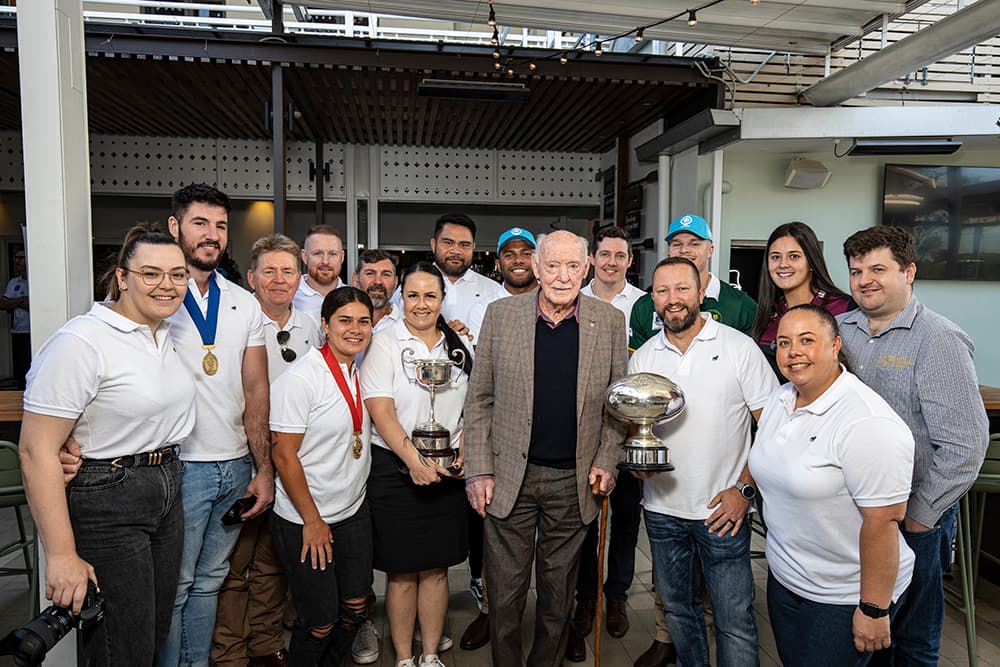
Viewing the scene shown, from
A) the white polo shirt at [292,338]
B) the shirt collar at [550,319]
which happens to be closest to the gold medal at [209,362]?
the white polo shirt at [292,338]

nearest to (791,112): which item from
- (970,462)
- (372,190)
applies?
(970,462)

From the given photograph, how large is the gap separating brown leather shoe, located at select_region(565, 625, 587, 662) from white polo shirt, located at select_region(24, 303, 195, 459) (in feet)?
6.89

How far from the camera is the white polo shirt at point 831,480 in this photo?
178 cm

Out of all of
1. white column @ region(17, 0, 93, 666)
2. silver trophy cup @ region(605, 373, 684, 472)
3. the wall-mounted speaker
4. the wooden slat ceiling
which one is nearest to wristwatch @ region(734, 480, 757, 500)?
silver trophy cup @ region(605, 373, 684, 472)

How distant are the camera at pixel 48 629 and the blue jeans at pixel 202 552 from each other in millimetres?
523

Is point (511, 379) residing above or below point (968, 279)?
below

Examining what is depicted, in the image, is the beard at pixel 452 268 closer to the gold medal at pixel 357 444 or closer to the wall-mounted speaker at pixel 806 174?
the gold medal at pixel 357 444

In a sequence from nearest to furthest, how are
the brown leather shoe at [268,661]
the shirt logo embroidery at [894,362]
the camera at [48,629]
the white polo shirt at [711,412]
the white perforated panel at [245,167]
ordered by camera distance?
1. the camera at [48,629]
2. the shirt logo embroidery at [894,362]
3. the white polo shirt at [711,412]
4. the brown leather shoe at [268,661]
5. the white perforated panel at [245,167]

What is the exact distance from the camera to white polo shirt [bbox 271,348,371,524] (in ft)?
7.75

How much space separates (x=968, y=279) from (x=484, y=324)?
310 inches

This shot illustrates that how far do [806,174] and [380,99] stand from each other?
4.93 metres

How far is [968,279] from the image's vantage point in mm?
7793

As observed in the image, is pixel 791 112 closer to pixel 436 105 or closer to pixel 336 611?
pixel 436 105

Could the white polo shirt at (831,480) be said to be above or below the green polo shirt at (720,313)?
below
